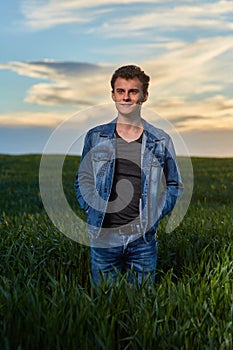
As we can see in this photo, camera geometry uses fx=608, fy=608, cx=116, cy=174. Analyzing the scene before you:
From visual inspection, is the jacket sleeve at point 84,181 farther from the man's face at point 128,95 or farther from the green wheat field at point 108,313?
the green wheat field at point 108,313

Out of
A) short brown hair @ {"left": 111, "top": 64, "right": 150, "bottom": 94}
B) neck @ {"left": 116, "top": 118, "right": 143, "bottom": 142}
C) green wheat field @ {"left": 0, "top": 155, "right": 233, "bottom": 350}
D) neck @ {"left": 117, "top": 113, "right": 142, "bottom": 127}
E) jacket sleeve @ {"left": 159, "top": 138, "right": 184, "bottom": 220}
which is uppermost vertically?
short brown hair @ {"left": 111, "top": 64, "right": 150, "bottom": 94}

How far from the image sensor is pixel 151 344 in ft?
12.2

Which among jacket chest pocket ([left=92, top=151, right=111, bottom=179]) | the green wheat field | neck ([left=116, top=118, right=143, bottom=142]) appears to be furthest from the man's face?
the green wheat field

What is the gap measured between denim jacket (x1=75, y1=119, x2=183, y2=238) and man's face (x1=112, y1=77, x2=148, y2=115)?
198 millimetres

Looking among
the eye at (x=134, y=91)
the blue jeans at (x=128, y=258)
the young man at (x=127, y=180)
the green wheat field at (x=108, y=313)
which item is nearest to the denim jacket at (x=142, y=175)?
the young man at (x=127, y=180)

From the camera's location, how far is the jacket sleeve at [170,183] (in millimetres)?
4871

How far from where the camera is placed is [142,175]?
16.0 feet

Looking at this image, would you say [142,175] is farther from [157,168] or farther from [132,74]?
[132,74]

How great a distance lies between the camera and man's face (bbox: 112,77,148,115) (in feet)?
15.8

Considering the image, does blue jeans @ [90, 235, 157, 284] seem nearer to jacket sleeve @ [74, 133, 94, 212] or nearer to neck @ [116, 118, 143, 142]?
jacket sleeve @ [74, 133, 94, 212]

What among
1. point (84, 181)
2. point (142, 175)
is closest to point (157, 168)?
point (142, 175)

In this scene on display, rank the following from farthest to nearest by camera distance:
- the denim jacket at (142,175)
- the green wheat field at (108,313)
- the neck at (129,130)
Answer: the neck at (129,130)
the denim jacket at (142,175)
the green wheat field at (108,313)

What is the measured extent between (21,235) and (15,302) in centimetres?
252

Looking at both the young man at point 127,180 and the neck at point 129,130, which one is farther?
→ the neck at point 129,130
